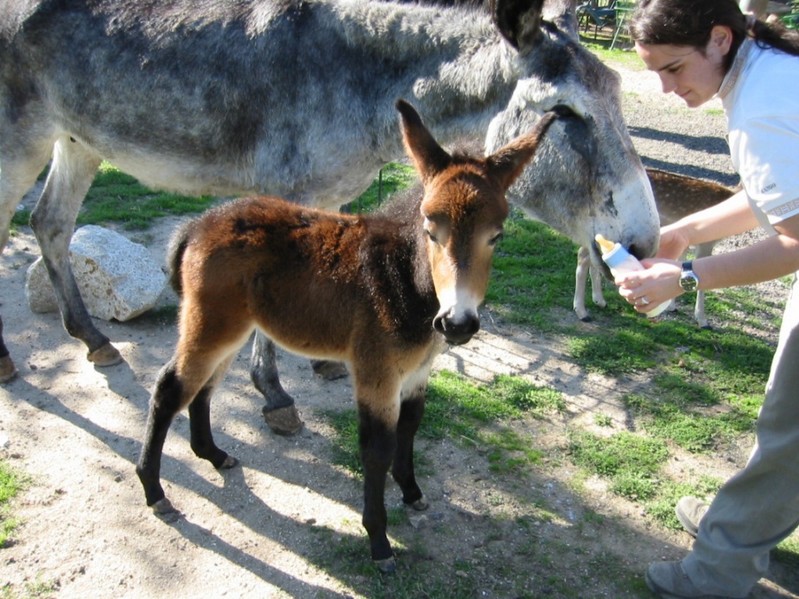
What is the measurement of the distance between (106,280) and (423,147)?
3629mm

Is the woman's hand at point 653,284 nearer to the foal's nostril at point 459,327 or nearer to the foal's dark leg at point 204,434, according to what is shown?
the foal's nostril at point 459,327

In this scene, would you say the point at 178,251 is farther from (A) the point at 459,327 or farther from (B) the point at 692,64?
(B) the point at 692,64

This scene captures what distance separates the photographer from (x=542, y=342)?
223 inches

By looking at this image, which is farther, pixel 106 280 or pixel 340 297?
pixel 106 280

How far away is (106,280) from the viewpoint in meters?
5.51

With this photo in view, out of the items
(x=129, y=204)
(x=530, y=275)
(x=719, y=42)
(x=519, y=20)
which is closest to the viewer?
(x=719, y=42)

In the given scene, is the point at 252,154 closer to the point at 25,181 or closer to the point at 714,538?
the point at 25,181

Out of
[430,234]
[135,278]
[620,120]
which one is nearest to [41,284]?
[135,278]

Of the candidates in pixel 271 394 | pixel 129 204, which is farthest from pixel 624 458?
pixel 129 204

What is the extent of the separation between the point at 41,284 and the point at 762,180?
18.0 feet

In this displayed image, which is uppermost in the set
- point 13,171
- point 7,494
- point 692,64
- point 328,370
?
point 692,64

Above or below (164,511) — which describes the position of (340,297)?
above

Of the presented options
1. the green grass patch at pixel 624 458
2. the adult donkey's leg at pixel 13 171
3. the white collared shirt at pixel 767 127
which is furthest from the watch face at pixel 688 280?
the adult donkey's leg at pixel 13 171

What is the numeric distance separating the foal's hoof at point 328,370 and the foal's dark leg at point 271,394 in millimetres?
578
